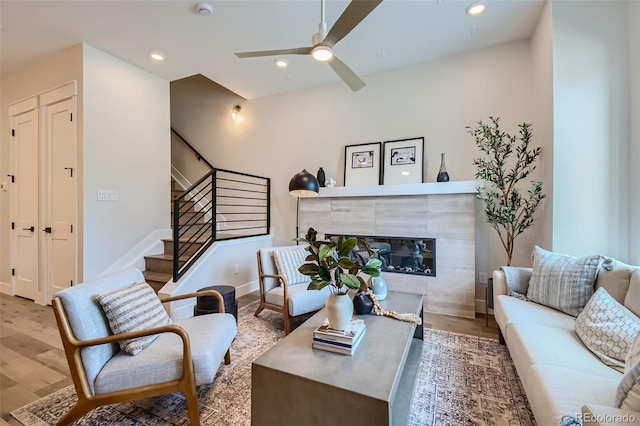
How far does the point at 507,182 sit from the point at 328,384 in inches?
120

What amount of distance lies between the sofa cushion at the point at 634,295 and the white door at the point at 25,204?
6.08 metres

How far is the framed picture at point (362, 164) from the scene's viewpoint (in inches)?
157

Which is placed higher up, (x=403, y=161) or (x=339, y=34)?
(x=339, y=34)

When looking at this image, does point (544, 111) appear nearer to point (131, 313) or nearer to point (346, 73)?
point (346, 73)

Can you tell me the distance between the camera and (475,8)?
2.74 metres

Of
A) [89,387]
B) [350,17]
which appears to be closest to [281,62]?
[350,17]

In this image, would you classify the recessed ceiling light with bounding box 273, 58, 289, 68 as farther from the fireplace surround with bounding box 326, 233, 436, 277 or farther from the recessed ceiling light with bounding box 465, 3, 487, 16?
the fireplace surround with bounding box 326, 233, 436, 277

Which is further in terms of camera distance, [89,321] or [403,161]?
[403,161]

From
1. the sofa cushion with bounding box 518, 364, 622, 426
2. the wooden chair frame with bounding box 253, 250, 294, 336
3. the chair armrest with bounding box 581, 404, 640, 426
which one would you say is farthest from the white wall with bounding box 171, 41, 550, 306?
the chair armrest with bounding box 581, 404, 640, 426

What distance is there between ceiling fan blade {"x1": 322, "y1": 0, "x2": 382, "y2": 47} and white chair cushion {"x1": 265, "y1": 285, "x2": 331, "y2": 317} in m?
2.15

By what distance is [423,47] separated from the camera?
3439mm

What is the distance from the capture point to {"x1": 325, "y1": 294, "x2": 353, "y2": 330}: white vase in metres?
1.55

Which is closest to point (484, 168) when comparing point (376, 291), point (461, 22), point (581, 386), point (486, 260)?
point (486, 260)

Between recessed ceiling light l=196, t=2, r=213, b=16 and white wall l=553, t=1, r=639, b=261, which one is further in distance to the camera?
recessed ceiling light l=196, t=2, r=213, b=16
